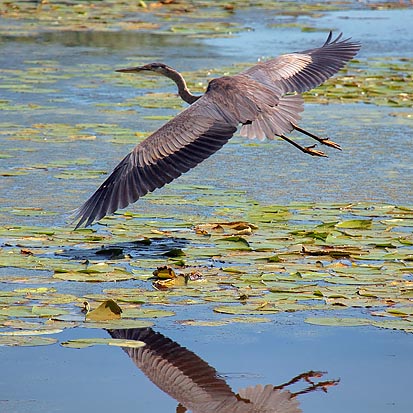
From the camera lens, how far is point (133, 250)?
5992mm

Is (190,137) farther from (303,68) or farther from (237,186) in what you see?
(303,68)

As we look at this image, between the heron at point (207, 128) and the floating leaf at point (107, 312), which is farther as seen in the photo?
the heron at point (207, 128)

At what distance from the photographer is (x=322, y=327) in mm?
4867

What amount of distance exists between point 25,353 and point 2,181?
321 centimetres

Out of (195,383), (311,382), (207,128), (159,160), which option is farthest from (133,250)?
(311,382)

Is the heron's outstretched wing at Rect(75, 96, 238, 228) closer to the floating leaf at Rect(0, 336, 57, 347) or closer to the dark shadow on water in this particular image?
the dark shadow on water

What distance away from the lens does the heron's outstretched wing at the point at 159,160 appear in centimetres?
583

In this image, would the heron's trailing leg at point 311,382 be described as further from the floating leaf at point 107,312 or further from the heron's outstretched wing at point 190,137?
the heron's outstretched wing at point 190,137

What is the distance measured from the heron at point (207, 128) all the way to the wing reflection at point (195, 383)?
125 cm

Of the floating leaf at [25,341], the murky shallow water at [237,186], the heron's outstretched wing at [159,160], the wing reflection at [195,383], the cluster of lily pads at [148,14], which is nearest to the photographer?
the wing reflection at [195,383]

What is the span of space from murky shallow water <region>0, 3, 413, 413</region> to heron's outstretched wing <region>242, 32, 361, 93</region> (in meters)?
0.68

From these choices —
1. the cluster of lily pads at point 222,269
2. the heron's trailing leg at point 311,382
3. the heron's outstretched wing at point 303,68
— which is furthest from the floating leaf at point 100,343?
the heron's outstretched wing at point 303,68

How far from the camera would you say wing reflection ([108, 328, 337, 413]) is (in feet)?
13.2

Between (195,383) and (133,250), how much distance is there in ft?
5.97
